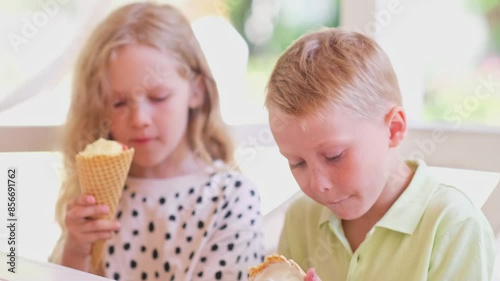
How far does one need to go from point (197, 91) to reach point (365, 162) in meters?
0.45

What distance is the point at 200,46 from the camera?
1.27 metres

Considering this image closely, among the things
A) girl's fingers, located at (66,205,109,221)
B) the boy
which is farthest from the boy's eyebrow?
girl's fingers, located at (66,205,109,221)

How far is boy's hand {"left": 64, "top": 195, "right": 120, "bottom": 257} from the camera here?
113 centimetres

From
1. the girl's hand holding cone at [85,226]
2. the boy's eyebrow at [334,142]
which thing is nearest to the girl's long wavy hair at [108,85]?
Answer: the girl's hand holding cone at [85,226]

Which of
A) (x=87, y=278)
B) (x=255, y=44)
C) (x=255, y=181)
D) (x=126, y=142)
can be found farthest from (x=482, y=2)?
(x=87, y=278)

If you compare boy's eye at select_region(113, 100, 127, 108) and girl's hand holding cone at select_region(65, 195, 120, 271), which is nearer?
girl's hand holding cone at select_region(65, 195, 120, 271)

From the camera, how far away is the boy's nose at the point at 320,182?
866 millimetres

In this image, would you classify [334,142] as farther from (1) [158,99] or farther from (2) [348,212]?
(1) [158,99]

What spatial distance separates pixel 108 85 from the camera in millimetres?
1255

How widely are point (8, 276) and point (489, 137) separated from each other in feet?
2.11

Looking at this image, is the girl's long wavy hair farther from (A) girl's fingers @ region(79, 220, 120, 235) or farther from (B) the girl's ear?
(A) girl's fingers @ region(79, 220, 120, 235)

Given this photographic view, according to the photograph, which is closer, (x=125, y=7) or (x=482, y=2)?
(x=125, y=7)

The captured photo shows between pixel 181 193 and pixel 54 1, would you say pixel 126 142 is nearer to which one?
pixel 181 193

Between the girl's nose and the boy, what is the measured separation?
0.38m
